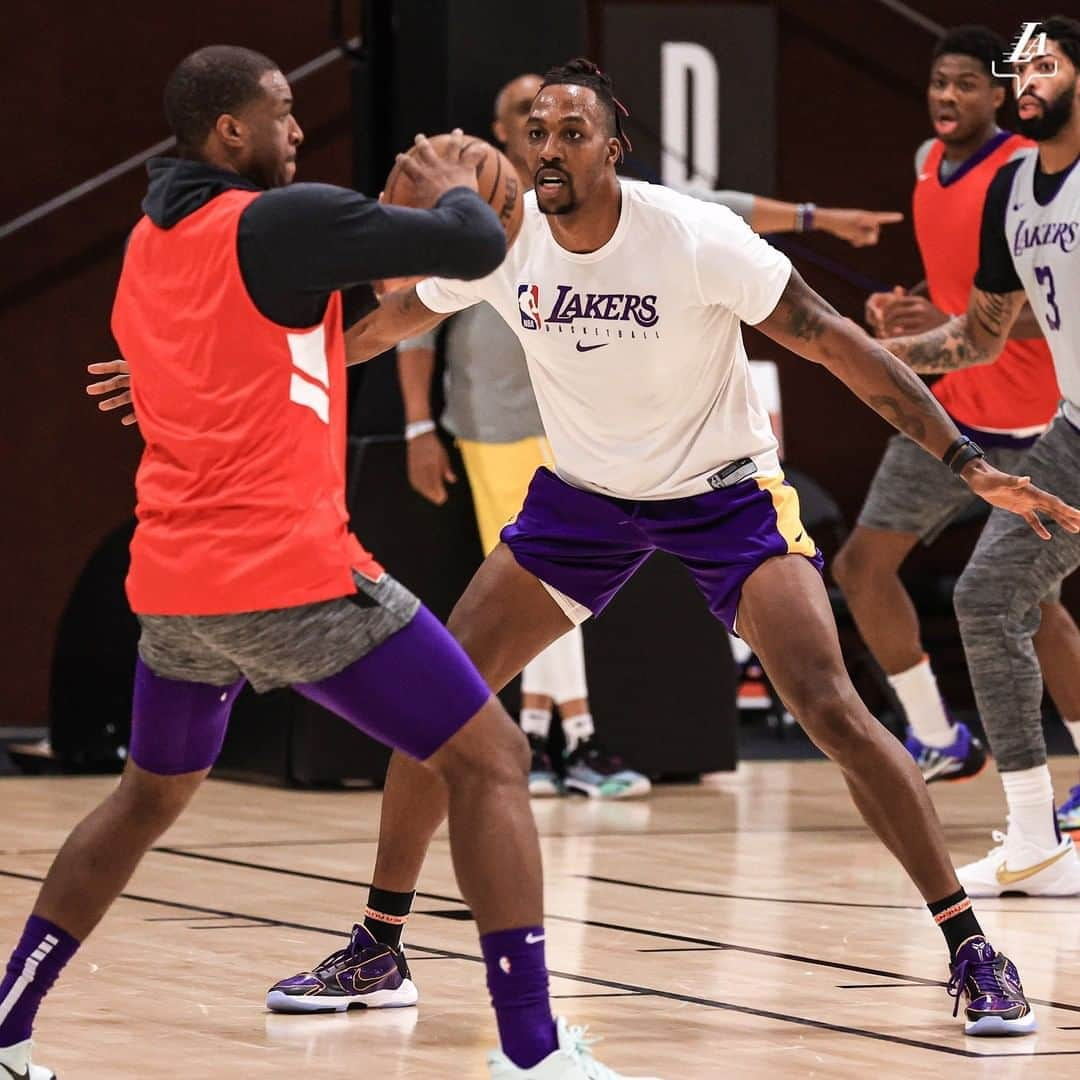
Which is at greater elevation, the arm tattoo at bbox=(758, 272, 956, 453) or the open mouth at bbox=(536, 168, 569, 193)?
the open mouth at bbox=(536, 168, 569, 193)

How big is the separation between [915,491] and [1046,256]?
1567 mm

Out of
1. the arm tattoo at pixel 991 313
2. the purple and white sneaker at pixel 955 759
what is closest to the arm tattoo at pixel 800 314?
the arm tattoo at pixel 991 313

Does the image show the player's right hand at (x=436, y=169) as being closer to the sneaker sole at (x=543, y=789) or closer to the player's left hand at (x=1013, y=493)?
the player's left hand at (x=1013, y=493)

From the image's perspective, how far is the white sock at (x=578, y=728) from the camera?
8.85m

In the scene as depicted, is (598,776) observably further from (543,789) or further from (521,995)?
(521,995)

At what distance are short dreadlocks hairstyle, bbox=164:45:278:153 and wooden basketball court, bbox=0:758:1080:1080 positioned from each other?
5.44 ft

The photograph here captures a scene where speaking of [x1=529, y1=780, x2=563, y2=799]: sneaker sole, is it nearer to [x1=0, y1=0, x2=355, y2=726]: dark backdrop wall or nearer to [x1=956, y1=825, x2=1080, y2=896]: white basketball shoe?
[x1=956, y1=825, x2=1080, y2=896]: white basketball shoe

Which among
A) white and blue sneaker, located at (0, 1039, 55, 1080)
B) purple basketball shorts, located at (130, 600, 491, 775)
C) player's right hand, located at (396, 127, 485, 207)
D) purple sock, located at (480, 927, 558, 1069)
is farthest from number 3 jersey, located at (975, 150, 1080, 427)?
white and blue sneaker, located at (0, 1039, 55, 1080)

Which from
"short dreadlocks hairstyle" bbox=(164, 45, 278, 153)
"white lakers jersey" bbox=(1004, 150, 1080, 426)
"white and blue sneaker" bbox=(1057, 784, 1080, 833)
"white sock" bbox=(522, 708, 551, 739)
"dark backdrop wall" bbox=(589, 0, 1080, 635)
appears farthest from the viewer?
"dark backdrop wall" bbox=(589, 0, 1080, 635)

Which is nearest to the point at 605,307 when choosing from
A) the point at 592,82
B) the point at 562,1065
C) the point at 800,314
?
the point at 800,314

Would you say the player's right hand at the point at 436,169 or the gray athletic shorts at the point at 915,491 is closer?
the player's right hand at the point at 436,169

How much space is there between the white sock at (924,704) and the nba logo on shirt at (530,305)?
11.0ft

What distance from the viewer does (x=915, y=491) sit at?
7.76 m

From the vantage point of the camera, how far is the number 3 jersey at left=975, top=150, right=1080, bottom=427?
20.7ft
